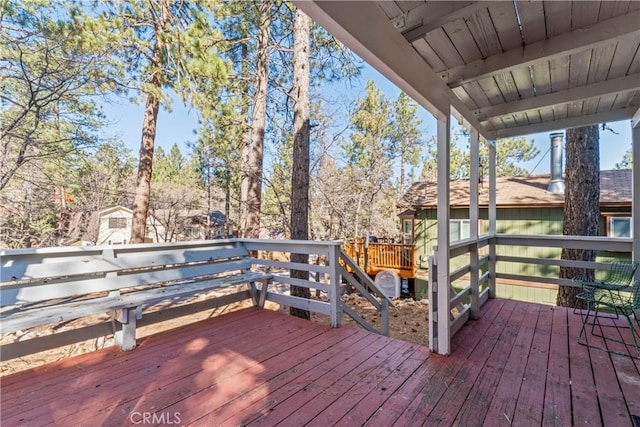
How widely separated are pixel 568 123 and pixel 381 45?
3.63m

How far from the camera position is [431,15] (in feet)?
6.21

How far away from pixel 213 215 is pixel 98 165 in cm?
854

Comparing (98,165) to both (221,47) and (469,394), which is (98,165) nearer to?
(221,47)

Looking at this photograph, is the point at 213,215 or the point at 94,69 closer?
the point at 94,69

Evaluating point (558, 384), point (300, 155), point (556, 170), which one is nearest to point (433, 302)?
point (558, 384)

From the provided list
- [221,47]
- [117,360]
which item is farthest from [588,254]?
[221,47]

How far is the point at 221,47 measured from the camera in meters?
5.67

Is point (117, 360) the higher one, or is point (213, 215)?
point (213, 215)

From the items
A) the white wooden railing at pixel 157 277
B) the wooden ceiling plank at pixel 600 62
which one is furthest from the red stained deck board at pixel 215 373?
the wooden ceiling plank at pixel 600 62

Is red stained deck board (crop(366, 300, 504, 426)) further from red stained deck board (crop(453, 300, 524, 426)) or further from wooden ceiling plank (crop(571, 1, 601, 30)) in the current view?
wooden ceiling plank (crop(571, 1, 601, 30))

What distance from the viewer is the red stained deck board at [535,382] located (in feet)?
5.91

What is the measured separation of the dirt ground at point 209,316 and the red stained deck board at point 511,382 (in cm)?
156

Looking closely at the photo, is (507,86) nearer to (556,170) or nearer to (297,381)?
(297,381)

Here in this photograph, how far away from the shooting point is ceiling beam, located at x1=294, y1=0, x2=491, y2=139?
1.36 meters
